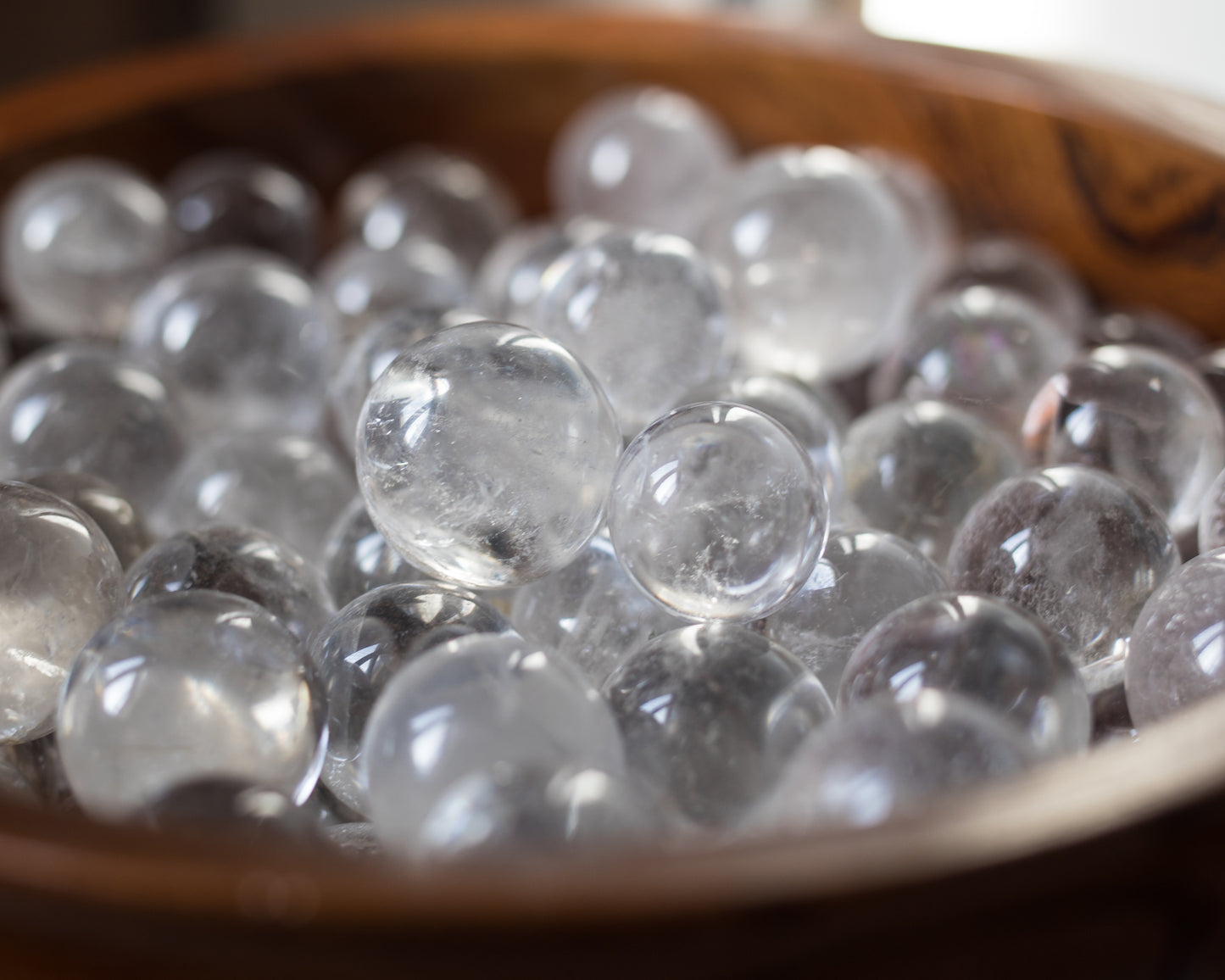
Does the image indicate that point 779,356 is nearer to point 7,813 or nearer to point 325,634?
point 325,634

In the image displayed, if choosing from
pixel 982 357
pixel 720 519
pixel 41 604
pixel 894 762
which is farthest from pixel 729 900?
pixel 982 357

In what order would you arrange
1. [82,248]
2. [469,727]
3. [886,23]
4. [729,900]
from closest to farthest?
[729,900] < [469,727] < [82,248] < [886,23]

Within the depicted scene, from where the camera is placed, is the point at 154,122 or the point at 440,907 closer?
the point at 440,907

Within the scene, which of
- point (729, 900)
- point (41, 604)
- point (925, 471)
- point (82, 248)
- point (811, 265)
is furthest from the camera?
point (82, 248)

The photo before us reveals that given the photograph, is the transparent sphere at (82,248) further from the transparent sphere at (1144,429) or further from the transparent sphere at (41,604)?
the transparent sphere at (1144,429)

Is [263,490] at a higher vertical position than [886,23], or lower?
lower

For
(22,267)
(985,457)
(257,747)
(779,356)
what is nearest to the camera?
(257,747)

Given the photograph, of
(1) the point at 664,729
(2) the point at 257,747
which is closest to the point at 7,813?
(2) the point at 257,747

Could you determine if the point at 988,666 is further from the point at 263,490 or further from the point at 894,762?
the point at 263,490
